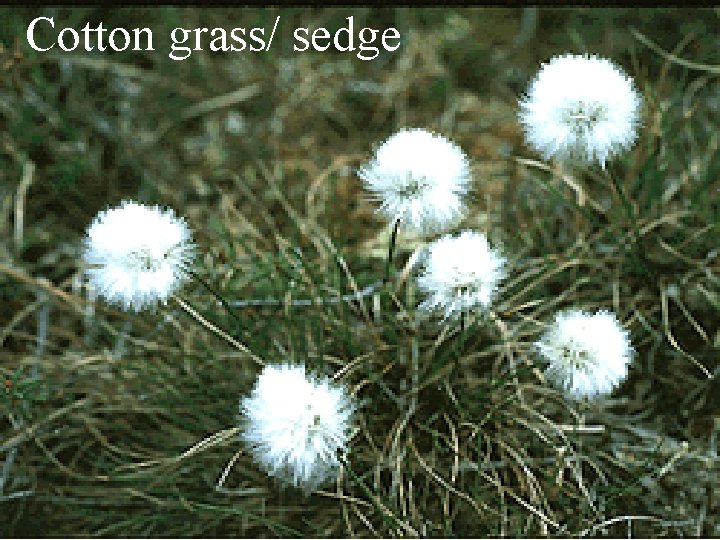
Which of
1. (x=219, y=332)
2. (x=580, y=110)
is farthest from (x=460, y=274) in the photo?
(x=219, y=332)

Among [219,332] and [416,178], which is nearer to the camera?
[416,178]

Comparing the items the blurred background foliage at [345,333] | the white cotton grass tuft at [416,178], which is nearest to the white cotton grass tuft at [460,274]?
the white cotton grass tuft at [416,178]

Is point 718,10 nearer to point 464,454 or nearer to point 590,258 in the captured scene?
point 590,258

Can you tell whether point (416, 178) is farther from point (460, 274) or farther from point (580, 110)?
point (580, 110)

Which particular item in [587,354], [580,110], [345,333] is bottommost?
[587,354]

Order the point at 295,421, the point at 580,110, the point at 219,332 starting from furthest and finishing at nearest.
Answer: the point at 219,332, the point at 580,110, the point at 295,421

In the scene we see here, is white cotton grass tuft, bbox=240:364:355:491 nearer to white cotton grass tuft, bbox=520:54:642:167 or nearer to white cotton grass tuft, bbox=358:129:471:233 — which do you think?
white cotton grass tuft, bbox=358:129:471:233
